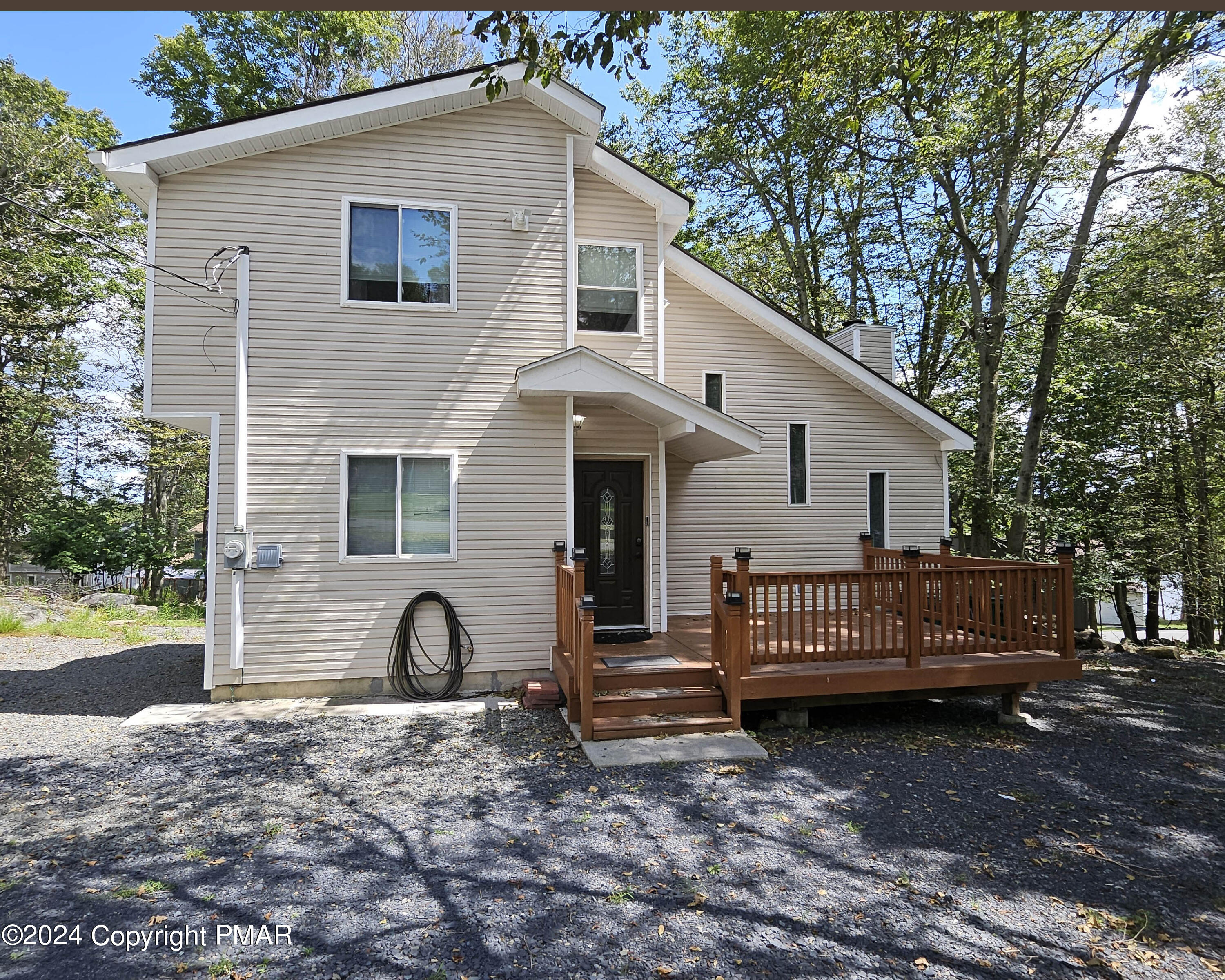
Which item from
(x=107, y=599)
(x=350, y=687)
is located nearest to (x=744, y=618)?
(x=350, y=687)

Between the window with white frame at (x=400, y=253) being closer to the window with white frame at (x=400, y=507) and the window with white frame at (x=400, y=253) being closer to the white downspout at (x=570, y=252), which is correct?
the white downspout at (x=570, y=252)

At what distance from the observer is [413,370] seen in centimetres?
749

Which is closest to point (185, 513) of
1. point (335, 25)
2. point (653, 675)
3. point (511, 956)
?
point (335, 25)

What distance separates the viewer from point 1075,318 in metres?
10.8

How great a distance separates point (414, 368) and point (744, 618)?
4674mm

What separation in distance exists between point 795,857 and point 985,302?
17176 millimetres

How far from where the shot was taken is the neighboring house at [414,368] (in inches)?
278

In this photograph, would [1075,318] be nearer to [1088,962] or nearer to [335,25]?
[1088,962]

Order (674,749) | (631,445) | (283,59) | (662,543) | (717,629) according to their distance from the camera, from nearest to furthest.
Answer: (674,749) → (717,629) → (662,543) → (631,445) → (283,59)

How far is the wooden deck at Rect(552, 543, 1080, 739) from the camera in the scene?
5.95 metres

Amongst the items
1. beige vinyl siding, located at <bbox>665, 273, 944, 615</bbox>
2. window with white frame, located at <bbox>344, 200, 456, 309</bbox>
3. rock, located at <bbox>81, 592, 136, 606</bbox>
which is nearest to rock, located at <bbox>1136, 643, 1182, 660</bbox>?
beige vinyl siding, located at <bbox>665, 273, 944, 615</bbox>

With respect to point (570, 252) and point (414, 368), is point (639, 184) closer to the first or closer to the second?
point (570, 252)

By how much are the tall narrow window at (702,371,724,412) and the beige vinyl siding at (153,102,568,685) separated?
9.63ft

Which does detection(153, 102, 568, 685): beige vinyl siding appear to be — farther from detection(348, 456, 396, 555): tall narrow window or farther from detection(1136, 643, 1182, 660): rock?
detection(1136, 643, 1182, 660): rock
